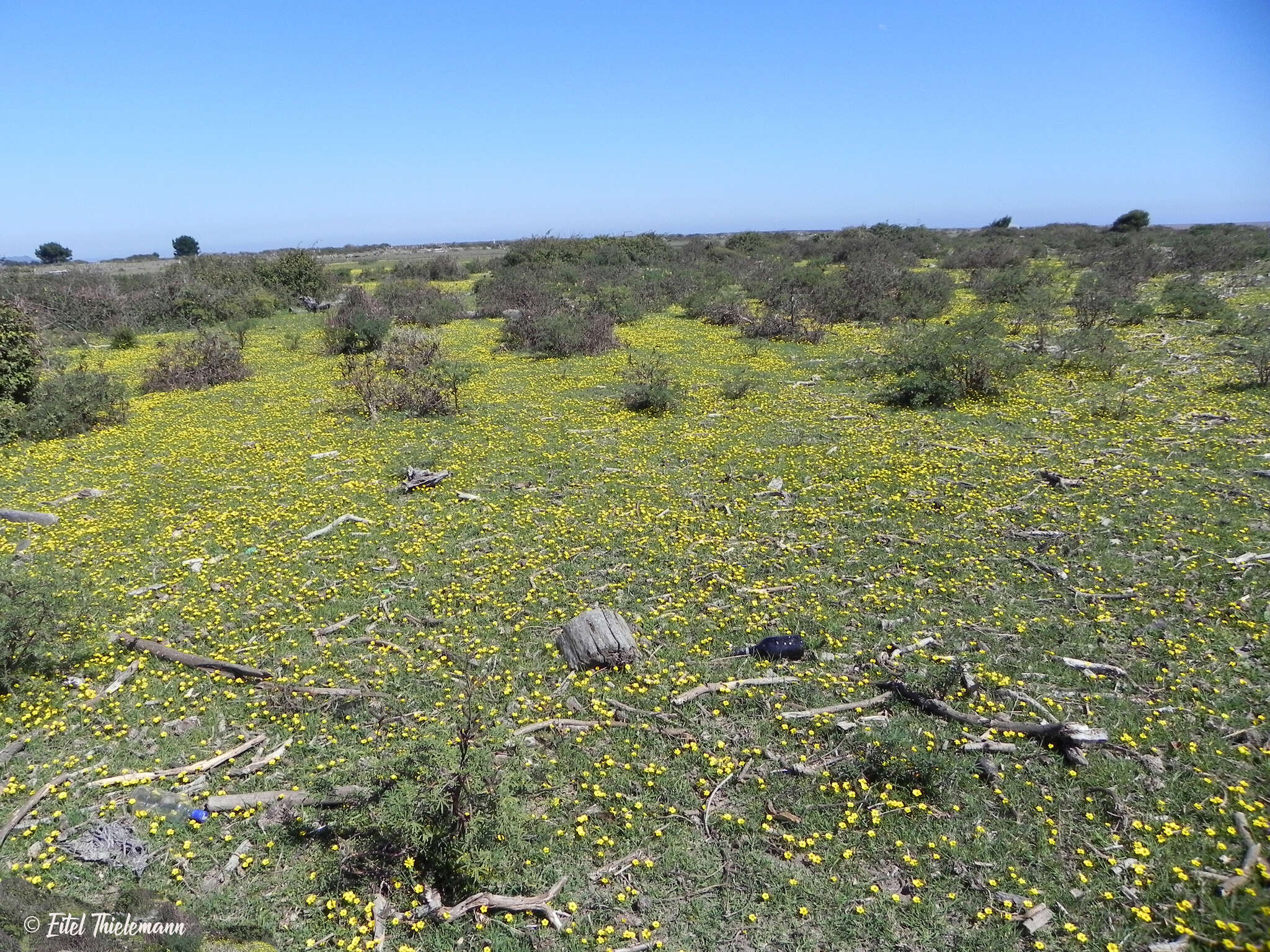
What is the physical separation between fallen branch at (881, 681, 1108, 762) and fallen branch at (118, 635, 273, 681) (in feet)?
17.7

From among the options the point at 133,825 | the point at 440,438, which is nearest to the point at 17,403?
the point at 440,438

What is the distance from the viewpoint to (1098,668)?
5512mm

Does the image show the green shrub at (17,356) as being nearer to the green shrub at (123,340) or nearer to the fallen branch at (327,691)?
the green shrub at (123,340)

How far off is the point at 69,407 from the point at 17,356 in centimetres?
181

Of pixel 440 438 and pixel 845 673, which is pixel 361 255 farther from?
pixel 845 673

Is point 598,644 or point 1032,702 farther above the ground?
point 598,644

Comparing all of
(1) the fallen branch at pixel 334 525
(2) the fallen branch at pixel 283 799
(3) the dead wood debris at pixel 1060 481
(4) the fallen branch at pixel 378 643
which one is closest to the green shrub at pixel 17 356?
(1) the fallen branch at pixel 334 525

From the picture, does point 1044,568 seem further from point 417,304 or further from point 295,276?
point 295,276

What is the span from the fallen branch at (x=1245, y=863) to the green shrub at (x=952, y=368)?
1062 centimetres

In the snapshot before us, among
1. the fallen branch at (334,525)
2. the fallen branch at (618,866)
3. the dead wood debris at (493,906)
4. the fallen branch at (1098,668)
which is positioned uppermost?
the fallen branch at (334,525)

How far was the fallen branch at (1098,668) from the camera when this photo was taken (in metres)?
5.45

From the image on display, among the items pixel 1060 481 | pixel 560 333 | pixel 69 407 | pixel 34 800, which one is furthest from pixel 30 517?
pixel 1060 481

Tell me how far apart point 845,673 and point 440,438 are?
901 cm

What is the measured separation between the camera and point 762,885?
152 inches
